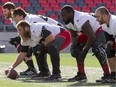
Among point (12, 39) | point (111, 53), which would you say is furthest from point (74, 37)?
point (12, 39)

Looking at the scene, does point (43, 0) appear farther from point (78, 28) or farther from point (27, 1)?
point (78, 28)

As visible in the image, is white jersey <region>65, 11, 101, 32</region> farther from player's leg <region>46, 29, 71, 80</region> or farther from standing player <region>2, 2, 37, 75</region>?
standing player <region>2, 2, 37, 75</region>

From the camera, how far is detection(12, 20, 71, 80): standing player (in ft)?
23.3

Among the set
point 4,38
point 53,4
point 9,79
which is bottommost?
point 9,79

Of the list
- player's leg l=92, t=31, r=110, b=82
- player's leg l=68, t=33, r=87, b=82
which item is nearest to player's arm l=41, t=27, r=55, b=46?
player's leg l=68, t=33, r=87, b=82

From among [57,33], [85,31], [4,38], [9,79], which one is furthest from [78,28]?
[4,38]

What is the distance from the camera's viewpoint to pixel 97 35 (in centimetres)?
716

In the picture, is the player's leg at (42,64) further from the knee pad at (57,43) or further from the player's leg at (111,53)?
the player's leg at (111,53)

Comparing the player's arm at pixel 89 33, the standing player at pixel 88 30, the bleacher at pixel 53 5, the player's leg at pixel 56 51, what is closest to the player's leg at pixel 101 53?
the standing player at pixel 88 30

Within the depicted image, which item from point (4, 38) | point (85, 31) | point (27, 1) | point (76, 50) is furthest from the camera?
point (27, 1)

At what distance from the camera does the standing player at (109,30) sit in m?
6.71

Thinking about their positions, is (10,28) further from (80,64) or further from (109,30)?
(109,30)

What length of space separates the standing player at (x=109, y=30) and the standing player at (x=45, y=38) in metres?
0.94

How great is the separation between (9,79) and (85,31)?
1672 millimetres
